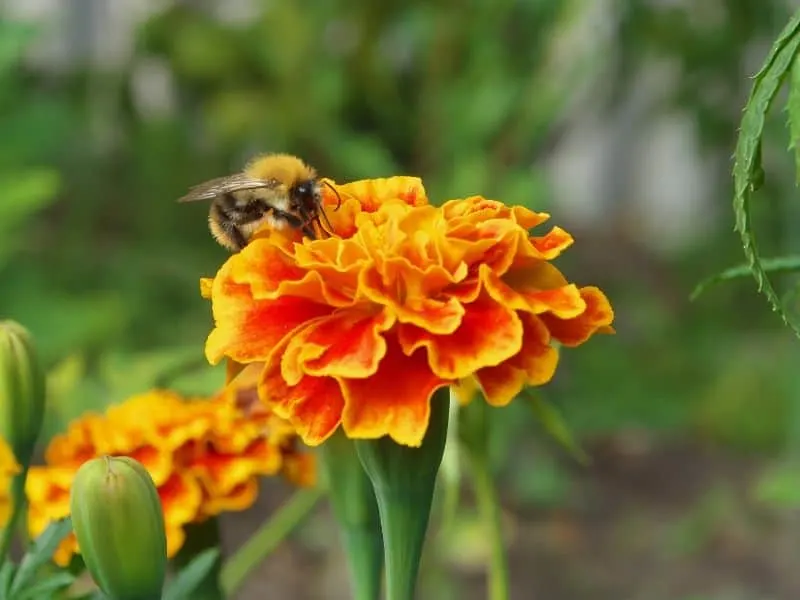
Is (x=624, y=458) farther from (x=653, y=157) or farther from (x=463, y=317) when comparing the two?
(x=463, y=317)

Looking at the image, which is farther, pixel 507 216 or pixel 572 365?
pixel 572 365

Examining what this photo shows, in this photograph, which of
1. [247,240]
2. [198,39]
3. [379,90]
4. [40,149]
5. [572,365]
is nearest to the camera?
[247,240]

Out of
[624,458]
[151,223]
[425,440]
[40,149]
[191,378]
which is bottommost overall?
[624,458]

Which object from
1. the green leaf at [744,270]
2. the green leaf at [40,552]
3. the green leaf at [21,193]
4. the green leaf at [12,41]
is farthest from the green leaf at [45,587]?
the green leaf at [12,41]

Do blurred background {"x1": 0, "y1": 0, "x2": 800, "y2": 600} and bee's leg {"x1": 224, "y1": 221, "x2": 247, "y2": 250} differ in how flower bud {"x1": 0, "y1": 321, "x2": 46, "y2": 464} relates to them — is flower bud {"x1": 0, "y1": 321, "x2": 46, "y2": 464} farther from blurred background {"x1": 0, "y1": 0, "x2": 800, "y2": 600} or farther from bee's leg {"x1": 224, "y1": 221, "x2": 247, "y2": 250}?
blurred background {"x1": 0, "y1": 0, "x2": 800, "y2": 600}

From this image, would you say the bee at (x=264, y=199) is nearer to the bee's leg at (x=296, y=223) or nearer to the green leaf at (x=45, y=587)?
the bee's leg at (x=296, y=223)

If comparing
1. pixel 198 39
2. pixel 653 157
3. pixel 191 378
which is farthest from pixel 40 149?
pixel 653 157
